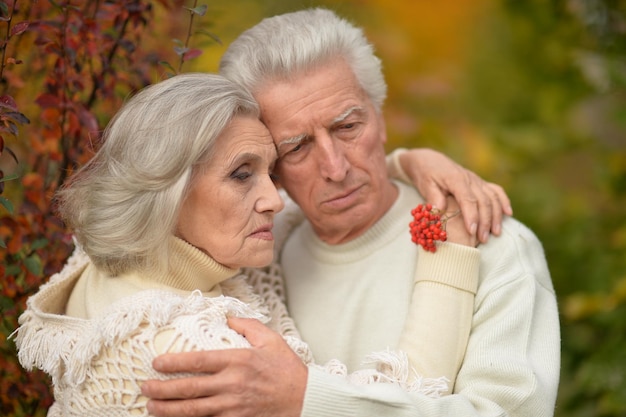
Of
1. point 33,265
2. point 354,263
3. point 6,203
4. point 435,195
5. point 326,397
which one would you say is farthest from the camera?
point 354,263

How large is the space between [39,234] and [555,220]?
3.51m

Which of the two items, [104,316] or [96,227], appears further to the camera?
[96,227]

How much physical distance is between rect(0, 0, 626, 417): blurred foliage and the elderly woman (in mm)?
253

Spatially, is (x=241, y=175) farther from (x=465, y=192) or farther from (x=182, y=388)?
(x=465, y=192)

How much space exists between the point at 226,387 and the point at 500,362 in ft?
2.82

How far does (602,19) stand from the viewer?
4.73 meters

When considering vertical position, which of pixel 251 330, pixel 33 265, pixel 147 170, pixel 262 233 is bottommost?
pixel 33 265

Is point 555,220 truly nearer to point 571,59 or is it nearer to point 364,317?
point 571,59

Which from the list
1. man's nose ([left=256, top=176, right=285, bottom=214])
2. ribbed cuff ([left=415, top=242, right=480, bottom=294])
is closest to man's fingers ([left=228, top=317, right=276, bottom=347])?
man's nose ([left=256, top=176, right=285, bottom=214])

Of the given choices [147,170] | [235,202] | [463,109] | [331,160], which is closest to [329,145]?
[331,160]

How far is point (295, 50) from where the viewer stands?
260cm

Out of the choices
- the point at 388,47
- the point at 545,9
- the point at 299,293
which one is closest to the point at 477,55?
the point at 388,47

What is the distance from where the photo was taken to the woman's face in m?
2.23

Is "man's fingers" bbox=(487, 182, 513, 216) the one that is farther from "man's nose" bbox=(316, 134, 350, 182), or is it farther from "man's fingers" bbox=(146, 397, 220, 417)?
"man's fingers" bbox=(146, 397, 220, 417)
